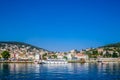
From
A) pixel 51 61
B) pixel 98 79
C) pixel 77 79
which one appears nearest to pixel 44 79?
pixel 77 79

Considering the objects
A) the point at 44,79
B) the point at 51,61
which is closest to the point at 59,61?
the point at 51,61

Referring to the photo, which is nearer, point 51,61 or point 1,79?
point 1,79

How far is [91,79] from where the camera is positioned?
58.0 metres

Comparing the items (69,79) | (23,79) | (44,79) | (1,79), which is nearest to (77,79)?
(69,79)

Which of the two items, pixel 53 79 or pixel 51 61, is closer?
pixel 53 79

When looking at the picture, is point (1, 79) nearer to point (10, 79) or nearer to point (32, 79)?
point (10, 79)

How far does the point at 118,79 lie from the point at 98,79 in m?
3.54

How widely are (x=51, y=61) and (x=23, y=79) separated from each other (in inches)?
5586

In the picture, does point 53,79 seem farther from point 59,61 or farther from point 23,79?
point 59,61

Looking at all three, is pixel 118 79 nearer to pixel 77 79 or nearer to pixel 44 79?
pixel 77 79

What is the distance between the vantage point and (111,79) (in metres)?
57.5

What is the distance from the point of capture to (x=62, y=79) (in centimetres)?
5822

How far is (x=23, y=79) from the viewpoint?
186 ft

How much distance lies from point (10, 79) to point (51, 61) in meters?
142
